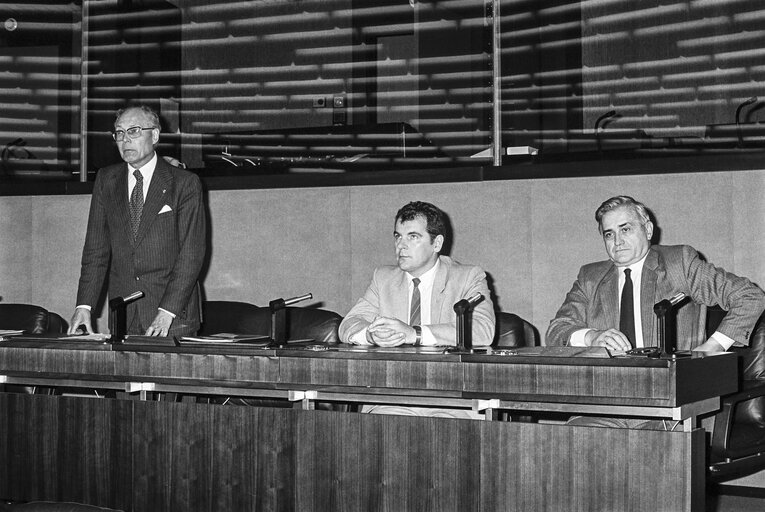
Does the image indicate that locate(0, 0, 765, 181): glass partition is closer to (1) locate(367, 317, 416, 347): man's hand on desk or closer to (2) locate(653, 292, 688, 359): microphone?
(1) locate(367, 317, 416, 347): man's hand on desk

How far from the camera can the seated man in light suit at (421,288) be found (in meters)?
3.23

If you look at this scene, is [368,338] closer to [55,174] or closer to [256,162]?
[256,162]

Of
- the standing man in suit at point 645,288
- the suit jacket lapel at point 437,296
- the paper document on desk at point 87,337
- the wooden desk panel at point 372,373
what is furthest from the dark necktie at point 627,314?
the paper document on desk at point 87,337

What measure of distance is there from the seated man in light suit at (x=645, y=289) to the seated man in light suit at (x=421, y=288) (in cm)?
30

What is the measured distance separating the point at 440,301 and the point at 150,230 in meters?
1.16

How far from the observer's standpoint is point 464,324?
269 centimetres

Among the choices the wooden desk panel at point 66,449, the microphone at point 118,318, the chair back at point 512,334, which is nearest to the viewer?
the wooden desk panel at point 66,449

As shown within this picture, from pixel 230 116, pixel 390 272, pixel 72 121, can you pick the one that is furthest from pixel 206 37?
pixel 390 272

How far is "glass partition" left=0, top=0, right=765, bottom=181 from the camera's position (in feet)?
15.8

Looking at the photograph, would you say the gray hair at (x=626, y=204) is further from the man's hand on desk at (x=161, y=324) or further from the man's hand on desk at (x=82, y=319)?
the man's hand on desk at (x=82, y=319)

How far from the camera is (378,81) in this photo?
8.82 meters

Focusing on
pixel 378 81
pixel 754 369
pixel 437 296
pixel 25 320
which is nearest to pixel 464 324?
pixel 437 296

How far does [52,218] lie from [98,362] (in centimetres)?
265

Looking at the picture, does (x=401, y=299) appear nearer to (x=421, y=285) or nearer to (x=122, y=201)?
(x=421, y=285)
